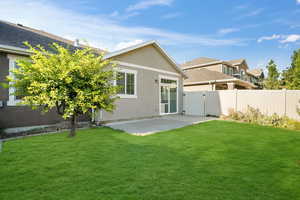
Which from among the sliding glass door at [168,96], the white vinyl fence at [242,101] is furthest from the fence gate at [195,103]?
the sliding glass door at [168,96]

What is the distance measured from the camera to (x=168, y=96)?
1223 centimetres

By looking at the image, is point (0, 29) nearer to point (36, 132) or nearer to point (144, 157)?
point (36, 132)

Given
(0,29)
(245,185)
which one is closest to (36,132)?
(0,29)

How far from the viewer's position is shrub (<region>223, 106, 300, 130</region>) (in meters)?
8.48

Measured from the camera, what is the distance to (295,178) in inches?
116

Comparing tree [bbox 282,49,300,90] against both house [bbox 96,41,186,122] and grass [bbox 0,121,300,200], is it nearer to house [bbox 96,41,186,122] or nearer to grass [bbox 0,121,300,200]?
house [bbox 96,41,186,122]

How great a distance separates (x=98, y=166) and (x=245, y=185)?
2802 millimetres

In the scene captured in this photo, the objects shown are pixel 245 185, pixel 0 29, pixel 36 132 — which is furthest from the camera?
pixel 0 29

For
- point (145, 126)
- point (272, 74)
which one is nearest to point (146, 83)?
point (145, 126)

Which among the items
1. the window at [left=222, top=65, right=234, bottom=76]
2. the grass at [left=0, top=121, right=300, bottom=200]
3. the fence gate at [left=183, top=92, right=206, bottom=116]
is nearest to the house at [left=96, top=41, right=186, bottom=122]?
the fence gate at [left=183, top=92, right=206, bottom=116]

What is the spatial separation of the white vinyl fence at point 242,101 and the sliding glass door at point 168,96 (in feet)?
4.74

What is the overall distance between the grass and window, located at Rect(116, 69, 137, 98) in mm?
4358

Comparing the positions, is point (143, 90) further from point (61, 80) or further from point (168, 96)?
point (61, 80)

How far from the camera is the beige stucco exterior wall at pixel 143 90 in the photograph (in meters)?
8.95
